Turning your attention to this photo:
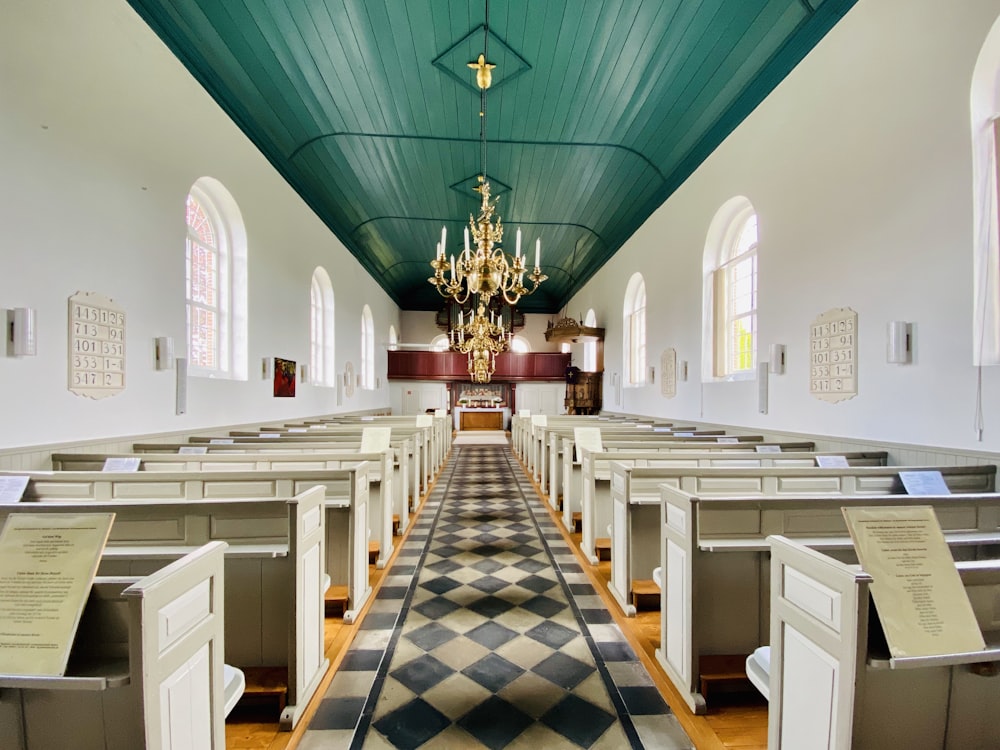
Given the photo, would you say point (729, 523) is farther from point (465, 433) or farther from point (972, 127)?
point (465, 433)

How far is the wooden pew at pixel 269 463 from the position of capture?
3607 millimetres

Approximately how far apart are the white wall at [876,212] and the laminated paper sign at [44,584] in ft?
15.0

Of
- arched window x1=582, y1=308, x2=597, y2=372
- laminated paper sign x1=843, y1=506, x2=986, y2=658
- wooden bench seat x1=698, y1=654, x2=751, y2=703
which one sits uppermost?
arched window x1=582, y1=308, x2=597, y2=372

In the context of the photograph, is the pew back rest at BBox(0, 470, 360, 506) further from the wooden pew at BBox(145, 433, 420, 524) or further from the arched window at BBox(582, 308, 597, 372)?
the arched window at BBox(582, 308, 597, 372)

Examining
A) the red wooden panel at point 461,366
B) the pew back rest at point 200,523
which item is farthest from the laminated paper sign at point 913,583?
the red wooden panel at point 461,366

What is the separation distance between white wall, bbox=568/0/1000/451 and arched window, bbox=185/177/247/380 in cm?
623

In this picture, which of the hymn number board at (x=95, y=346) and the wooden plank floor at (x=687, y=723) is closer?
the wooden plank floor at (x=687, y=723)

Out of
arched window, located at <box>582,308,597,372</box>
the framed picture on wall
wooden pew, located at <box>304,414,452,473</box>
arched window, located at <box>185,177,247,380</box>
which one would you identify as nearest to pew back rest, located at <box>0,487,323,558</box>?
arched window, located at <box>185,177,247,380</box>

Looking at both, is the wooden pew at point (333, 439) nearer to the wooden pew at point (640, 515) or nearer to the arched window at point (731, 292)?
the wooden pew at point (640, 515)

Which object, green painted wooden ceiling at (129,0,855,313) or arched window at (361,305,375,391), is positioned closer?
green painted wooden ceiling at (129,0,855,313)

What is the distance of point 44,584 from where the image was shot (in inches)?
48.6

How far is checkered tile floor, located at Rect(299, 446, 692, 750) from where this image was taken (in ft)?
6.94

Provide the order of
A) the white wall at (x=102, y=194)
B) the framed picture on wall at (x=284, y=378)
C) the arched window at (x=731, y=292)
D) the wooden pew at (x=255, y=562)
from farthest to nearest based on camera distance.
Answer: the framed picture on wall at (x=284, y=378) → the arched window at (x=731, y=292) → the white wall at (x=102, y=194) → the wooden pew at (x=255, y=562)

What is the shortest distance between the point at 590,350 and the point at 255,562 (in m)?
13.6
